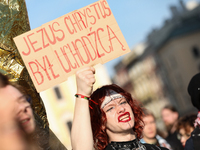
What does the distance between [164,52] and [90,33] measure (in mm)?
42396

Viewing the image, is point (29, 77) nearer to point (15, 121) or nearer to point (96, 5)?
point (96, 5)

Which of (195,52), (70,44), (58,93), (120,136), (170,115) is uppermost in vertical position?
(70,44)

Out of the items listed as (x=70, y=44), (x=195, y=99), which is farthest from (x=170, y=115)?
(x=70, y=44)

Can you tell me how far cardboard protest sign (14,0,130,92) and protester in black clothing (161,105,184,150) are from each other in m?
2.74

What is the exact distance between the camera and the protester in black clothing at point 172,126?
4.22 meters

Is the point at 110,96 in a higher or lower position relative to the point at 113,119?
higher

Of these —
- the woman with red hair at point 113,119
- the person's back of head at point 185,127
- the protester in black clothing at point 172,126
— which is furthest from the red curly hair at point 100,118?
the protester in black clothing at point 172,126

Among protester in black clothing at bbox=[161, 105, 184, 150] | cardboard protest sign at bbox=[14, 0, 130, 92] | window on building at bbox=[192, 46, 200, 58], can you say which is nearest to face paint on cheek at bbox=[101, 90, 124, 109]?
cardboard protest sign at bbox=[14, 0, 130, 92]

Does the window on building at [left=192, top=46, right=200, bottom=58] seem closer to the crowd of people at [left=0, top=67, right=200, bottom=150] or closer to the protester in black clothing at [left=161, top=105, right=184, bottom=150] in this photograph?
the protester in black clothing at [left=161, top=105, right=184, bottom=150]

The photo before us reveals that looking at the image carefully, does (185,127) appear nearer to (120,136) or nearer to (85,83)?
(120,136)

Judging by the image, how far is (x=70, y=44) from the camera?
1.87 metres

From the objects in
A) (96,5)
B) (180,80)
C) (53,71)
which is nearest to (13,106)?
(53,71)

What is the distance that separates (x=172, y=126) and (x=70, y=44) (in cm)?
308

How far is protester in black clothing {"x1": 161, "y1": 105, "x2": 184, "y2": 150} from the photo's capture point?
13.8ft
